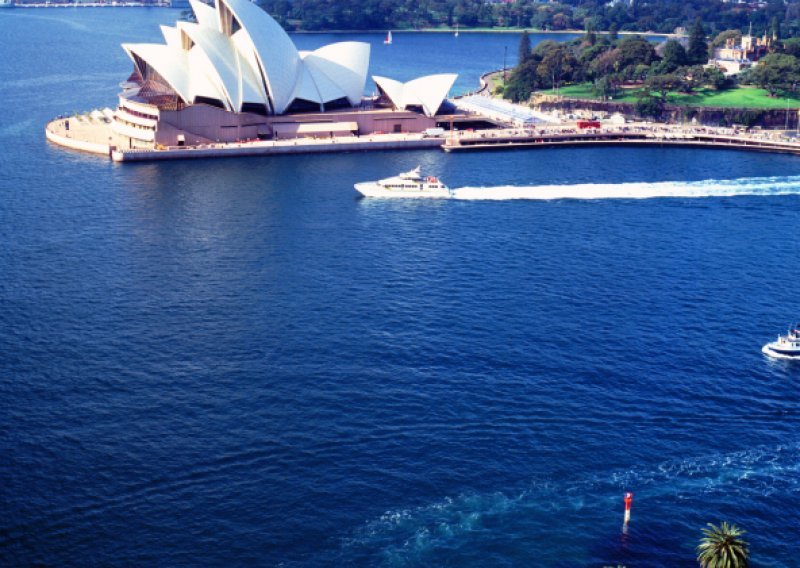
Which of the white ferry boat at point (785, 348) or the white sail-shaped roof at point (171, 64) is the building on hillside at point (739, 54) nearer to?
the white sail-shaped roof at point (171, 64)

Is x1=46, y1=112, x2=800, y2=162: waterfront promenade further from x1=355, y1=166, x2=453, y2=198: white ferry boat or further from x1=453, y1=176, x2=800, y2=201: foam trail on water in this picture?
x1=355, y1=166, x2=453, y2=198: white ferry boat

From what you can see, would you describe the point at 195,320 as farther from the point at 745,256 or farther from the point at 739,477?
the point at 745,256

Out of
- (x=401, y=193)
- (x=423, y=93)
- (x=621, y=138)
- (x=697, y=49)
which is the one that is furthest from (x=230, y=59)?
(x=697, y=49)

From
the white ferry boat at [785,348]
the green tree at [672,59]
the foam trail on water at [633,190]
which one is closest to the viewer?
the white ferry boat at [785,348]

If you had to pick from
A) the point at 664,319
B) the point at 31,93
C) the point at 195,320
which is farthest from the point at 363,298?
the point at 31,93

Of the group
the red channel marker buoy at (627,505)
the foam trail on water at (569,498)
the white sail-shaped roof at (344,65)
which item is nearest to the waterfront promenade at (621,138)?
the white sail-shaped roof at (344,65)
